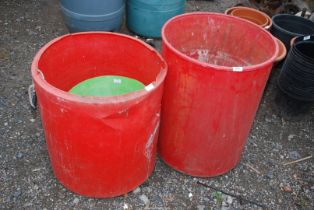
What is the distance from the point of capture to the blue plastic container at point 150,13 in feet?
12.6

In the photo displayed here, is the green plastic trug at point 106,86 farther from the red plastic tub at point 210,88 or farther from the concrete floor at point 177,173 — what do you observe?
the concrete floor at point 177,173

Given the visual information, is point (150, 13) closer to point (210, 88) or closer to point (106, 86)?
point (106, 86)

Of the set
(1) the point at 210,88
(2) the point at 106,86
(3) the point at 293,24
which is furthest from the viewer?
(3) the point at 293,24

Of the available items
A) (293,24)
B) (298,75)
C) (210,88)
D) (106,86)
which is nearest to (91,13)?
(106,86)

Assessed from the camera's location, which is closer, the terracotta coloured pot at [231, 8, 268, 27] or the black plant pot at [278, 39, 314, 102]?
the black plant pot at [278, 39, 314, 102]

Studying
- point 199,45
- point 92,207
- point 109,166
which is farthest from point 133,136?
point 199,45

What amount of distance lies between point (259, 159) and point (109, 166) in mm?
1272

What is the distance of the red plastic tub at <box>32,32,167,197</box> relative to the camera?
182cm

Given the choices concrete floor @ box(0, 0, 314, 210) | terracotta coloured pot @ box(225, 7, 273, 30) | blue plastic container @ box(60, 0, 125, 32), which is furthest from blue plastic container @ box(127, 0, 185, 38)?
concrete floor @ box(0, 0, 314, 210)

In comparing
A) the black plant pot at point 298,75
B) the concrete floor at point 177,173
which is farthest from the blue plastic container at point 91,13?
the black plant pot at point 298,75

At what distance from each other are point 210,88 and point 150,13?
6.88ft

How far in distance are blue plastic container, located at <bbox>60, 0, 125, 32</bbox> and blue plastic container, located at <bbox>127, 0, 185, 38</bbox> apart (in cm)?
28

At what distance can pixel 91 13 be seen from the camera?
11.4 feet

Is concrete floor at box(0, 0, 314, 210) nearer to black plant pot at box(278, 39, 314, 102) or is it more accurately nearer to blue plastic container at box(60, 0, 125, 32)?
black plant pot at box(278, 39, 314, 102)
